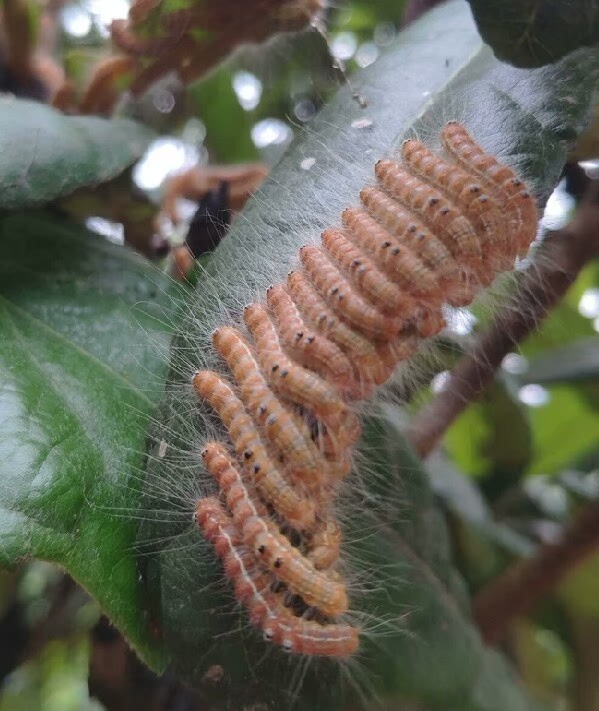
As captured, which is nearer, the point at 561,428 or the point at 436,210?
the point at 436,210

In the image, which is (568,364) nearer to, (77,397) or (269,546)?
(269,546)

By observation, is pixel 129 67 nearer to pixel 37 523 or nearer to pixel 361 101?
pixel 361 101

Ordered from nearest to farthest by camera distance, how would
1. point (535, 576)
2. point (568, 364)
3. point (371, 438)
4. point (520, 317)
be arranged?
point (371, 438) → point (520, 317) → point (535, 576) → point (568, 364)

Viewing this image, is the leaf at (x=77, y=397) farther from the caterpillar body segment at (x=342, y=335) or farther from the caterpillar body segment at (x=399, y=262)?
the caterpillar body segment at (x=399, y=262)

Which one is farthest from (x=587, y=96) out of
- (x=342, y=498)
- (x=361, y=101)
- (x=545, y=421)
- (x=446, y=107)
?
(x=545, y=421)

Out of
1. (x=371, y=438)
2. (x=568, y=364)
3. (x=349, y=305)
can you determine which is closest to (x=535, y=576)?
(x=568, y=364)

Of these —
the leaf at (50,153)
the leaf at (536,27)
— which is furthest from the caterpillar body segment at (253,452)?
the leaf at (536,27)

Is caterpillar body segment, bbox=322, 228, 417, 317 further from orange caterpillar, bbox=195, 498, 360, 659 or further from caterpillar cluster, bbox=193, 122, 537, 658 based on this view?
orange caterpillar, bbox=195, 498, 360, 659
